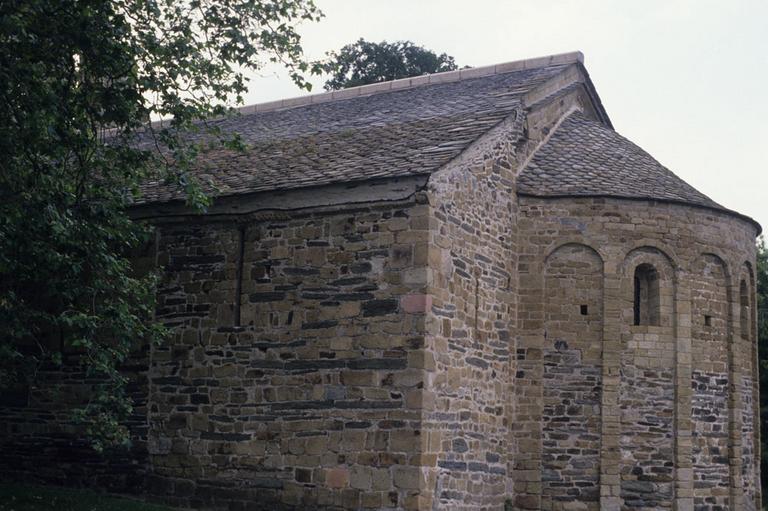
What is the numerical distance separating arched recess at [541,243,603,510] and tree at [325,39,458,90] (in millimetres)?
21366

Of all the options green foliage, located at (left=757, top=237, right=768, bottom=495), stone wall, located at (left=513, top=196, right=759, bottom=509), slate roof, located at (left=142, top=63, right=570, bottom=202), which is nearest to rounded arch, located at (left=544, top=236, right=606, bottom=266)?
stone wall, located at (left=513, top=196, right=759, bottom=509)

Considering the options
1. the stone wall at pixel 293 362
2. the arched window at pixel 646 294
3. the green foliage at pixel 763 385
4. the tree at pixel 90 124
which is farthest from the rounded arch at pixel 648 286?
the green foliage at pixel 763 385

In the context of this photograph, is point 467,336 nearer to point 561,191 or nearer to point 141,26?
point 561,191

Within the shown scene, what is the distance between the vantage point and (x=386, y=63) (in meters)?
37.3

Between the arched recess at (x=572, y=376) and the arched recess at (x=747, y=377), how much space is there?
2.75 m

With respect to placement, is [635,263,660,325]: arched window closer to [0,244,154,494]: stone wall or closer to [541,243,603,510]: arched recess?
[541,243,603,510]: arched recess

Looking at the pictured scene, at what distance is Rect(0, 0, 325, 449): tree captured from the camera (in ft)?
39.1

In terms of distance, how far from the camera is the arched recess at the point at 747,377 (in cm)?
1736

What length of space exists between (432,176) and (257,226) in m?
3.02

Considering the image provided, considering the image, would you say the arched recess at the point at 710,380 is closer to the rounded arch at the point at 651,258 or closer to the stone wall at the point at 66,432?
the rounded arch at the point at 651,258

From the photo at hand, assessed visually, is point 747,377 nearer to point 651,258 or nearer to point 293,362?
point 651,258

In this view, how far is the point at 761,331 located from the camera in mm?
26641

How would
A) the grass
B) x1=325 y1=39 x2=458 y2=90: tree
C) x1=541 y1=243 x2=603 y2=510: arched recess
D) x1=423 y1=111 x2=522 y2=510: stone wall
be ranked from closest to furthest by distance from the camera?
1. x1=423 y1=111 x2=522 y2=510: stone wall
2. the grass
3. x1=541 y1=243 x2=603 y2=510: arched recess
4. x1=325 y1=39 x2=458 y2=90: tree

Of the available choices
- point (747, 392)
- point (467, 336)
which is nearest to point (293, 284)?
point (467, 336)
